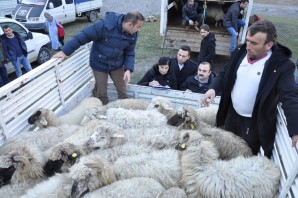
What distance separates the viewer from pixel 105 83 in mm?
5832

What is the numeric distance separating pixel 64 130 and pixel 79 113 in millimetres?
790

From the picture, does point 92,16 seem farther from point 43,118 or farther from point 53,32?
point 43,118

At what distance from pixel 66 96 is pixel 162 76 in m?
2.34

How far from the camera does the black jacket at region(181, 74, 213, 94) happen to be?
6150 mm

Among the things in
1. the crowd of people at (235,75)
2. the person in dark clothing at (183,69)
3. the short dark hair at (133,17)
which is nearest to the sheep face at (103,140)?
the crowd of people at (235,75)

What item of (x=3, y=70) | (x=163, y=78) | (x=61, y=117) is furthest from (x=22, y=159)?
(x=3, y=70)

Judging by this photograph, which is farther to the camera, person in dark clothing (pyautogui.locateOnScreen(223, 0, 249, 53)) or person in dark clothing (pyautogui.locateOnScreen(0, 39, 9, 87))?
person in dark clothing (pyautogui.locateOnScreen(223, 0, 249, 53))

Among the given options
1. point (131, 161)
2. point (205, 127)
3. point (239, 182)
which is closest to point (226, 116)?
point (205, 127)

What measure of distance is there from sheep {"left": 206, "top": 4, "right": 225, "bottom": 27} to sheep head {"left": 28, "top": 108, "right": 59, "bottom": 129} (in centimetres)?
912

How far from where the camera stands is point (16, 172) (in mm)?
3273

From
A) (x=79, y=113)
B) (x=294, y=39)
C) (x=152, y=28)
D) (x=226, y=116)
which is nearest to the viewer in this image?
(x=226, y=116)

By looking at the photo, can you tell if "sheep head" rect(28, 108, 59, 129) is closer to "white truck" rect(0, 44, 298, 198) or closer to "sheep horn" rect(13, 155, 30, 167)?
"white truck" rect(0, 44, 298, 198)

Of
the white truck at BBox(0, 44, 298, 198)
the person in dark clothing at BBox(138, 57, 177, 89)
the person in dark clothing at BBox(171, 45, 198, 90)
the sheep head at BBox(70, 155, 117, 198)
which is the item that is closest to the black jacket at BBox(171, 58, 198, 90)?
the person in dark clothing at BBox(171, 45, 198, 90)

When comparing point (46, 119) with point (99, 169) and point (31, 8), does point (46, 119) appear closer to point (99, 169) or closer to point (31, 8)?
point (99, 169)
